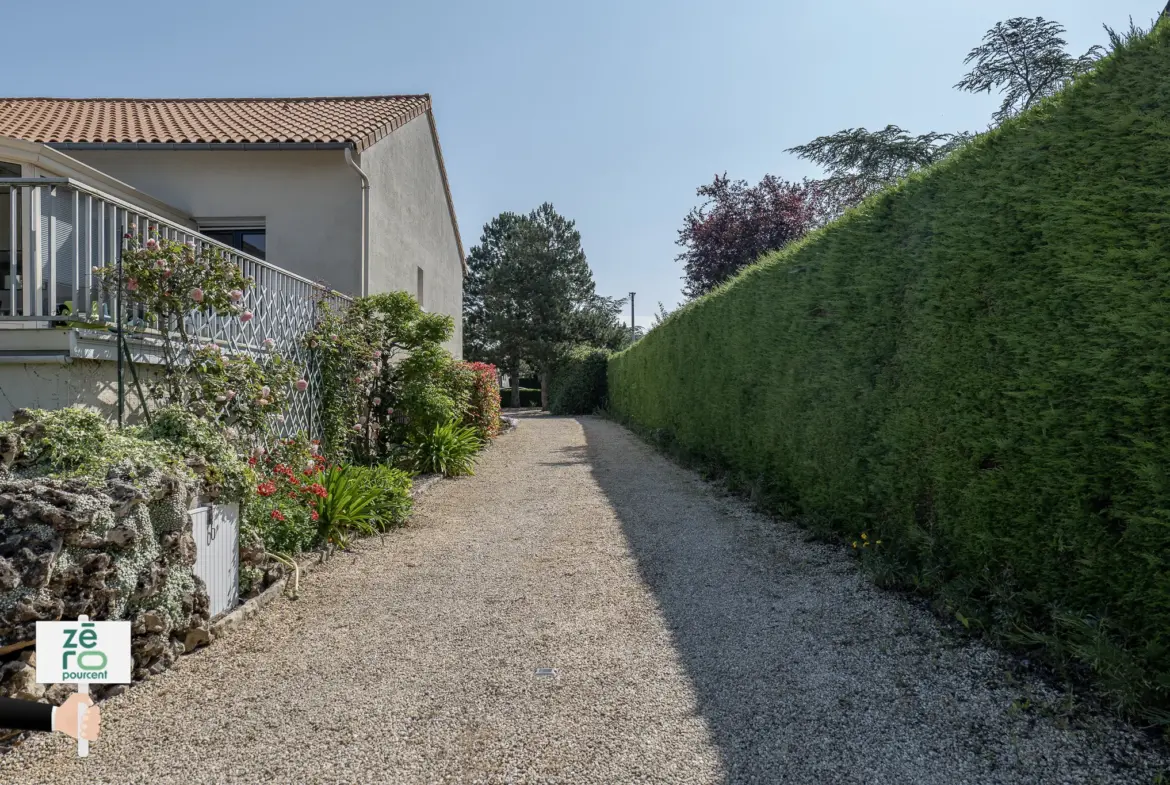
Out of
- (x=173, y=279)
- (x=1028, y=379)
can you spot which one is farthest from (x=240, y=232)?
(x=1028, y=379)

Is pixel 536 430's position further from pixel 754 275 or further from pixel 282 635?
pixel 282 635

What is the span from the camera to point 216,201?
412 inches

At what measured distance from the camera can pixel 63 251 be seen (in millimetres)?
4508

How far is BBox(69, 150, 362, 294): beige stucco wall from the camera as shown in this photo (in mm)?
10289

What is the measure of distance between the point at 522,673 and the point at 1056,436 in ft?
9.32

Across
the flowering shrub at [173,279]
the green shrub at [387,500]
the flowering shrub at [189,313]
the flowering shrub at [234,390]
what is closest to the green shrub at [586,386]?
the green shrub at [387,500]

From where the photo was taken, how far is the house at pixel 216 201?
Result: 4.31 metres

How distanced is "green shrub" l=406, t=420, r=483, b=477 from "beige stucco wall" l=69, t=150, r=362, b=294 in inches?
111

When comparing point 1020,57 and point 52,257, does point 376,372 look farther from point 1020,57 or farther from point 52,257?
point 1020,57

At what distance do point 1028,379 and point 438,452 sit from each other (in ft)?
24.5

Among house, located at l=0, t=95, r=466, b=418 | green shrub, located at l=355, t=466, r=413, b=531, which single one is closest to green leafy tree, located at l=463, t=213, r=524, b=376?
house, located at l=0, t=95, r=466, b=418

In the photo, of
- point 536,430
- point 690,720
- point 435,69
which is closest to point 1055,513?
point 690,720

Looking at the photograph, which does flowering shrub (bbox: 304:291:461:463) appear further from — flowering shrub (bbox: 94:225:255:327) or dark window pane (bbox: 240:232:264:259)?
dark window pane (bbox: 240:232:264:259)

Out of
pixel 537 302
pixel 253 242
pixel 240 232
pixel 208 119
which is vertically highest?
pixel 537 302
